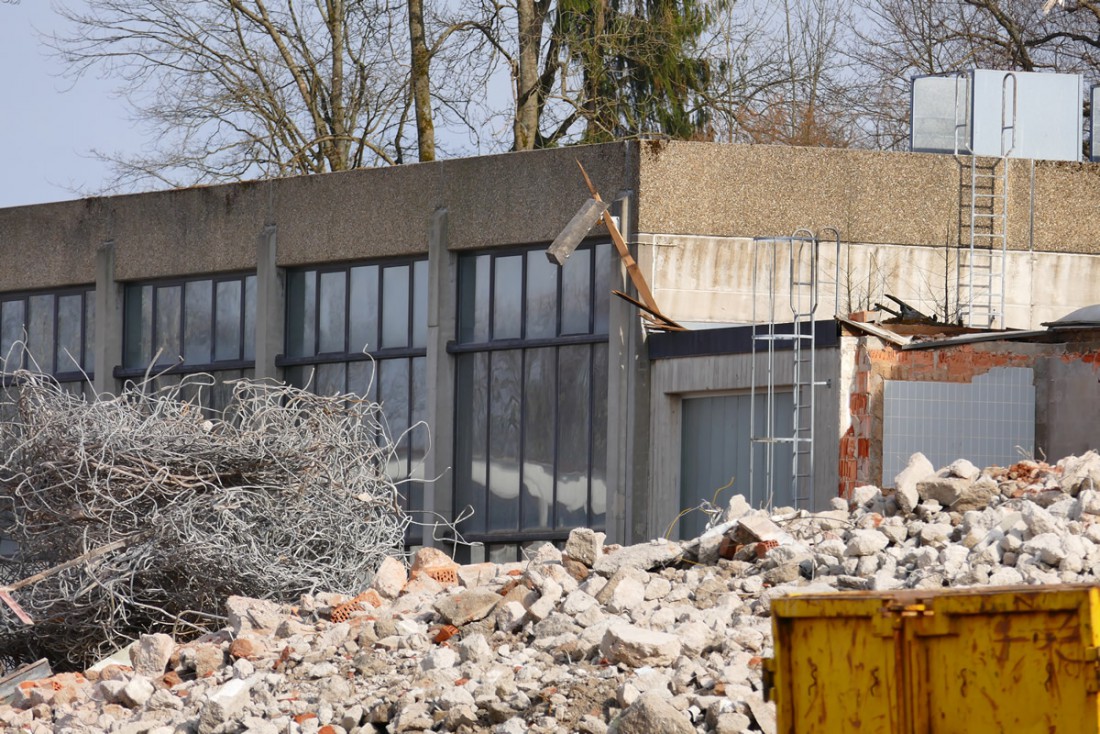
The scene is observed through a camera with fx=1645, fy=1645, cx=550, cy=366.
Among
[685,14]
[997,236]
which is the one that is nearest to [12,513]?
[997,236]

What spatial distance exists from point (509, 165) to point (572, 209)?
1.07 metres

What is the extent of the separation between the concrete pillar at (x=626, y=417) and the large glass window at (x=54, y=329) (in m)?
8.55

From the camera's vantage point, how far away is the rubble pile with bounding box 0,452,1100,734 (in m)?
9.47

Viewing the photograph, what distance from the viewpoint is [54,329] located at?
2330 cm

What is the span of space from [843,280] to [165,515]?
7839 millimetres

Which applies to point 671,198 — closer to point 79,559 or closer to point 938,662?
point 79,559

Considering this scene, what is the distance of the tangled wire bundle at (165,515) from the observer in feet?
45.1

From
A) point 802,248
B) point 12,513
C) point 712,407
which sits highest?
point 802,248

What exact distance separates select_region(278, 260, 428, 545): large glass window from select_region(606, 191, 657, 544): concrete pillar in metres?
2.65

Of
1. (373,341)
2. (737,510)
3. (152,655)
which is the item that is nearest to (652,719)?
(152,655)

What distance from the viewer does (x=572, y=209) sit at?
1812cm

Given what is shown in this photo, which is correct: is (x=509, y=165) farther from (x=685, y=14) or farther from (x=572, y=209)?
(x=685, y=14)

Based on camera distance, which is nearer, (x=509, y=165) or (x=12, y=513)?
(x=12, y=513)

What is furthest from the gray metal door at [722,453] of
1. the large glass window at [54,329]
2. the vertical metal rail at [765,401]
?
the large glass window at [54,329]
